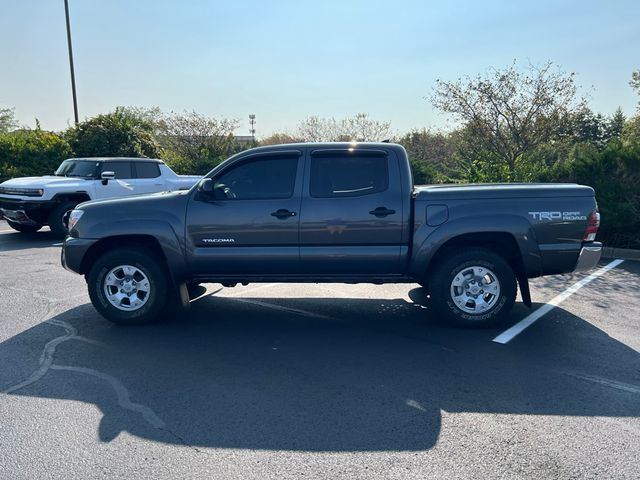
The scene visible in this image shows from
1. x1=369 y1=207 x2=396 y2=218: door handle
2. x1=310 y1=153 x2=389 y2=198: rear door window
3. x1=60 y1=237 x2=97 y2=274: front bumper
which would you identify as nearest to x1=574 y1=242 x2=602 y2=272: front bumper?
x1=369 y1=207 x2=396 y2=218: door handle

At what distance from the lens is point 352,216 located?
18.1 feet

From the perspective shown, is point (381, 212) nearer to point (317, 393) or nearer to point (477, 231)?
point (477, 231)

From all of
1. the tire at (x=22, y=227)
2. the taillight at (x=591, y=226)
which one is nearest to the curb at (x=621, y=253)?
the taillight at (x=591, y=226)

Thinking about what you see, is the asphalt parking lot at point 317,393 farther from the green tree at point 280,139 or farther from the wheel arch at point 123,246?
the green tree at point 280,139

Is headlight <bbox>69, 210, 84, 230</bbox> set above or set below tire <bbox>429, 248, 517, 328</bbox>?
above

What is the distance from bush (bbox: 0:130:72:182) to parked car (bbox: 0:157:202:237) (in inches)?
263

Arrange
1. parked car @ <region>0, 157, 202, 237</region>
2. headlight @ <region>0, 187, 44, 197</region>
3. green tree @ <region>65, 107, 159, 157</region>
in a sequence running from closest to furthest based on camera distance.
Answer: headlight @ <region>0, 187, 44, 197</region>
parked car @ <region>0, 157, 202, 237</region>
green tree @ <region>65, 107, 159, 157</region>

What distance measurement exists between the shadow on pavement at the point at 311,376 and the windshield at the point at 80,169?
6.87 m

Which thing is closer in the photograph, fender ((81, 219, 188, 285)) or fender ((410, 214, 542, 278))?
fender ((410, 214, 542, 278))

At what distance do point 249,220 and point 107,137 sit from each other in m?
16.3

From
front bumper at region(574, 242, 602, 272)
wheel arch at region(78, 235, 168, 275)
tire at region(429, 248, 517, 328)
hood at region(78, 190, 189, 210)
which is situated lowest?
tire at region(429, 248, 517, 328)

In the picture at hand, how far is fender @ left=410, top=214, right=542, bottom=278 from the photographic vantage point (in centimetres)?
543

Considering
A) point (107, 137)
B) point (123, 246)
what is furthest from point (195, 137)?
point (123, 246)

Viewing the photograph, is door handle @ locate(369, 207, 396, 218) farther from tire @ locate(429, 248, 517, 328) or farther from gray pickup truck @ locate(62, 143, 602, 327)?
tire @ locate(429, 248, 517, 328)
